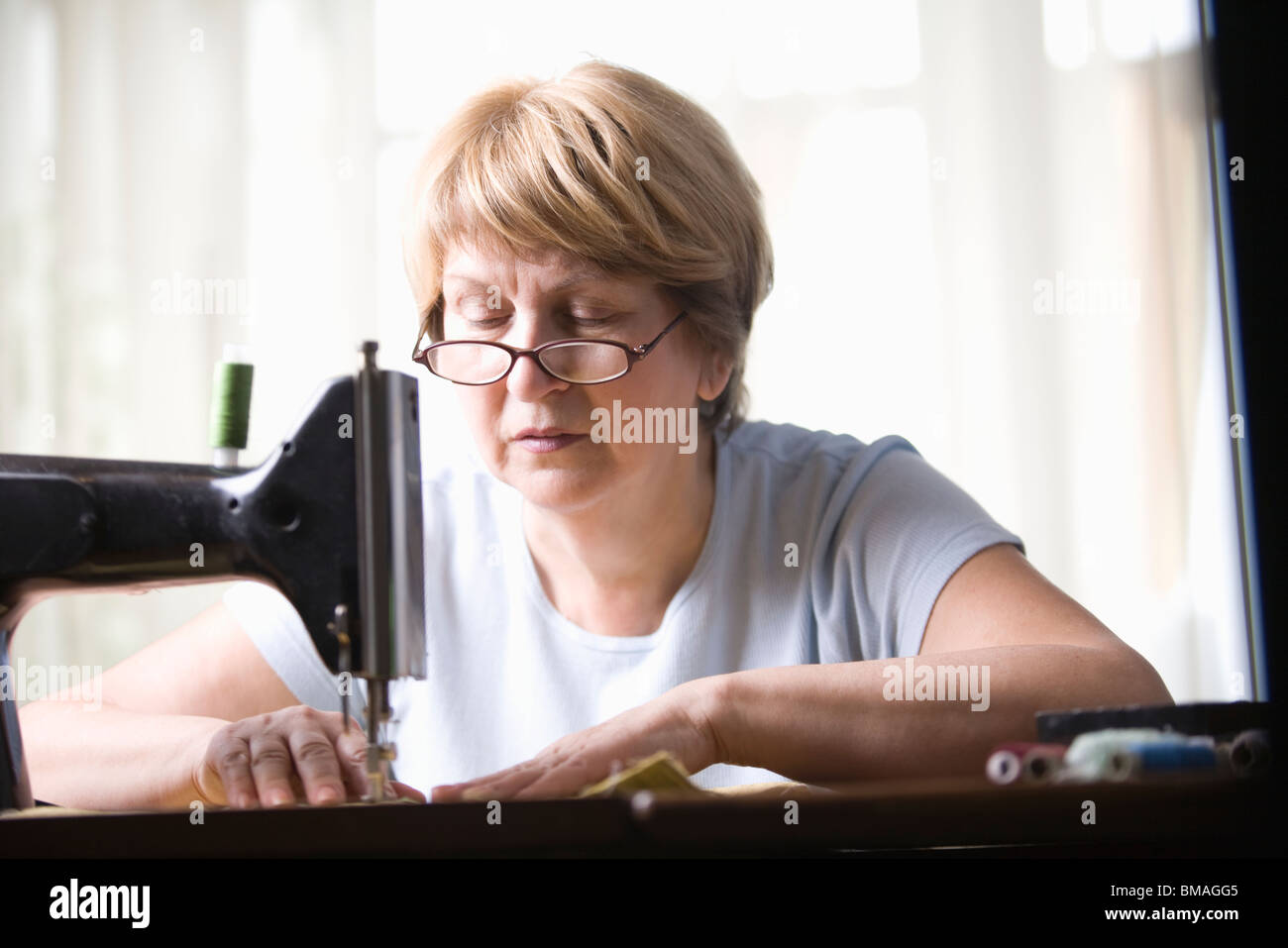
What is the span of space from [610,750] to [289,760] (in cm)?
27

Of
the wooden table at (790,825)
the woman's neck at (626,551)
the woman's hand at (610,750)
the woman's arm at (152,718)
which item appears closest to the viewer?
the wooden table at (790,825)

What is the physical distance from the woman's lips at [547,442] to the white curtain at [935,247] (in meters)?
0.91

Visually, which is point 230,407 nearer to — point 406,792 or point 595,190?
point 406,792

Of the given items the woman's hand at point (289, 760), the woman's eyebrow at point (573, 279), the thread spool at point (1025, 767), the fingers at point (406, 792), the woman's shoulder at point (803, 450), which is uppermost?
the woman's eyebrow at point (573, 279)

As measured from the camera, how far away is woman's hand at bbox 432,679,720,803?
27.3 inches

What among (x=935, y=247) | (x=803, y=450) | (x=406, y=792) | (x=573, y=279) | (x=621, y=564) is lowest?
(x=406, y=792)

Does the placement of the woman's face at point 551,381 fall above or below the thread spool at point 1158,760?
above

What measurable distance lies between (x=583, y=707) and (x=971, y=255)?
1.31m

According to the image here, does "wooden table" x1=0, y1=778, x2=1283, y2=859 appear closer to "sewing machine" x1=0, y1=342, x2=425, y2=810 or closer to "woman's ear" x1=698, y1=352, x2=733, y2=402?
"sewing machine" x1=0, y1=342, x2=425, y2=810

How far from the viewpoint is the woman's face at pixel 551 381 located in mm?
1070

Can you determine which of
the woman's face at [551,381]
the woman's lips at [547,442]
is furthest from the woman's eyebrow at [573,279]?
the woman's lips at [547,442]

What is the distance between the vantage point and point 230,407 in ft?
2.66

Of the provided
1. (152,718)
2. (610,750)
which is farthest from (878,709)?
(152,718)

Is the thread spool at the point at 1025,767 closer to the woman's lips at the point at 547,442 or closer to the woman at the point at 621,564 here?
the woman at the point at 621,564
